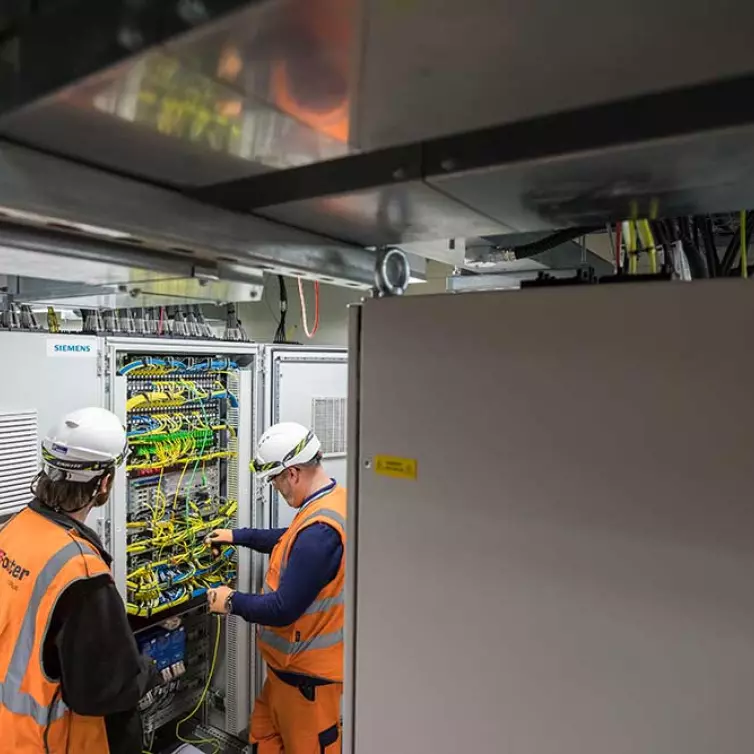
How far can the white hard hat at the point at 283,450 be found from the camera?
2.31 metres

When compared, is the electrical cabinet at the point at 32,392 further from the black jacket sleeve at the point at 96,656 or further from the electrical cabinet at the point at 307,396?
the electrical cabinet at the point at 307,396

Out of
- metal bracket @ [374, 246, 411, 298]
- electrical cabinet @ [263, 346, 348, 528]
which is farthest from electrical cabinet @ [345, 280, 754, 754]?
electrical cabinet @ [263, 346, 348, 528]

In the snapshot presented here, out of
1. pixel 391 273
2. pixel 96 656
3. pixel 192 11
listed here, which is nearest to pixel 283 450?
pixel 96 656

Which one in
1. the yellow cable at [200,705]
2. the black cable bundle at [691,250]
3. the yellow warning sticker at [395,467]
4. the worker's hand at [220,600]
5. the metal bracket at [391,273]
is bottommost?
the yellow cable at [200,705]

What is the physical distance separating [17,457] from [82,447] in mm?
260

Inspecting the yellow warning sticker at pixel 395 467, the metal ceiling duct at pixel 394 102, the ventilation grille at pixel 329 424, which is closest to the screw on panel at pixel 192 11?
the metal ceiling duct at pixel 394 102

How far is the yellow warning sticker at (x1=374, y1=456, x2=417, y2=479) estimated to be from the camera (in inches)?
41.3

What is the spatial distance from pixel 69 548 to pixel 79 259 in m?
0.99

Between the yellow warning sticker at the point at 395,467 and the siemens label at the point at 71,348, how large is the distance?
4.70 ft

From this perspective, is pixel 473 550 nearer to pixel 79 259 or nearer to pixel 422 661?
pixel 422 661

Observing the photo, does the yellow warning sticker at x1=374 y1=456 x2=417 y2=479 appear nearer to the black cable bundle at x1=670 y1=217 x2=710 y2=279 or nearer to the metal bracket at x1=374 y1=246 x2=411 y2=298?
the metal bracket at x1=374 y1=246 x2=411 y2=298

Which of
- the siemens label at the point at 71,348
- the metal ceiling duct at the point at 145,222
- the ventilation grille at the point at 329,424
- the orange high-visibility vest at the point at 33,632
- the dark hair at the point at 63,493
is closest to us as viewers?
the metal ceiling duct at the point at 145,222

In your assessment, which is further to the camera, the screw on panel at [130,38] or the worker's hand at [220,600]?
the worker's hand at [220,600]

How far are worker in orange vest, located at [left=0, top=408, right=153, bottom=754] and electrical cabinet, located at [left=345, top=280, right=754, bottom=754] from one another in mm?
815
